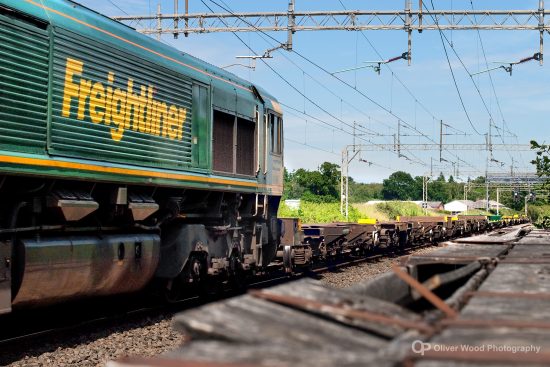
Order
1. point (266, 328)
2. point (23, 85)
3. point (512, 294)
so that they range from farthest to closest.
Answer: point (23, 85)
point (512, 294)
point (266, 328)

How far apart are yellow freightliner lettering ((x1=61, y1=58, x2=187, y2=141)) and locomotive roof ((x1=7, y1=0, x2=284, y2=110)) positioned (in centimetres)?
52

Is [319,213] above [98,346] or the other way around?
above

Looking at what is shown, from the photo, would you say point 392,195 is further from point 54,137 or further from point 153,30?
point 54,137

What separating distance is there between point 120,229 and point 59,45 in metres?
2.90

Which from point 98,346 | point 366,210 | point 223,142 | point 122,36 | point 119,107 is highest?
point 122,36

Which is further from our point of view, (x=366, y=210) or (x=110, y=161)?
(x=366, y=210)

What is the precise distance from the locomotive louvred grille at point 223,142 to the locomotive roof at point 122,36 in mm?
644

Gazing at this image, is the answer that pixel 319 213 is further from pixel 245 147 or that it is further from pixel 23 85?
pixel 23 85

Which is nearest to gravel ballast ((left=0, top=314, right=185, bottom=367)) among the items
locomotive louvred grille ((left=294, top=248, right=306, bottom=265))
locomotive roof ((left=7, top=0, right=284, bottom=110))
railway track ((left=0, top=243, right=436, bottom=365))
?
railway track ((left=0, top=243, right=436, bottom=365))

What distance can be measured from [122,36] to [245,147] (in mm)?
4521

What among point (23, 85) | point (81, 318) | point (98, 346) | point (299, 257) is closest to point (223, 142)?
point (81, 318)

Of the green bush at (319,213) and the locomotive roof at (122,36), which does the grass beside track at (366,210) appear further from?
the locomotive roof at (122,36)

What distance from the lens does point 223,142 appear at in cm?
1303

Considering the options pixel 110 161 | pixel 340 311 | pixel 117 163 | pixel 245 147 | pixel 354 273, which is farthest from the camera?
pixel 354 273
